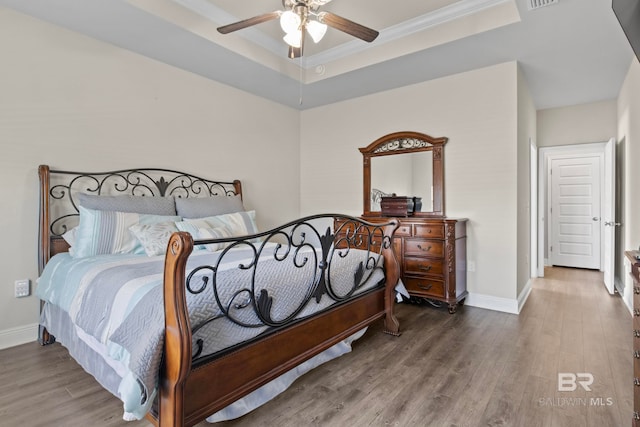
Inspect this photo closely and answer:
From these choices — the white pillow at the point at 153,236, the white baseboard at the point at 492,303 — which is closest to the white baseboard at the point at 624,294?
the white baseboard at the point at 492,303

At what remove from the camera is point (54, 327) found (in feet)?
7.75

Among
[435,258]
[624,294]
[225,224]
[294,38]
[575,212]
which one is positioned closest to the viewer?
[294,38]

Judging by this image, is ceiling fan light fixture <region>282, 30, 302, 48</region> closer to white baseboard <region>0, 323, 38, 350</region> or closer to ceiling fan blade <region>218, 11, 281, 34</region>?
ceiling fan blade <region>218, 11, 281, 34</region>

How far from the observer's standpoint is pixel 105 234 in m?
2.49

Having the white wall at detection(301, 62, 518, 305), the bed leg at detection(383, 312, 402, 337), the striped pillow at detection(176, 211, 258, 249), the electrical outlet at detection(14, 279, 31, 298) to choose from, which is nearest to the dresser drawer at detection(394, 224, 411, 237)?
the white wall at detection(301, 62, 518, 305)

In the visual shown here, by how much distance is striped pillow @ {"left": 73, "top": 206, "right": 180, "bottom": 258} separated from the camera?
2430mm

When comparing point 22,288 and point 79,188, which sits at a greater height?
point 79,188

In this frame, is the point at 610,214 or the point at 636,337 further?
the point at 610,214

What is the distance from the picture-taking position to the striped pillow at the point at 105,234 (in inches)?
95.7

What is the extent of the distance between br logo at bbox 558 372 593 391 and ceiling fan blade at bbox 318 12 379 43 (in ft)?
8.30

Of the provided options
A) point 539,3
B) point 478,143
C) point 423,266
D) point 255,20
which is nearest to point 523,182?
point 478,143

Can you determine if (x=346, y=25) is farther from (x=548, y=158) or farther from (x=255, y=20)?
(x=548, y=158)

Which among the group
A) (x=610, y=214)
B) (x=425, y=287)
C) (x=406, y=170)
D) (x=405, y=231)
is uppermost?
(x=406, y=170)

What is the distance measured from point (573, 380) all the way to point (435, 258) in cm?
148
